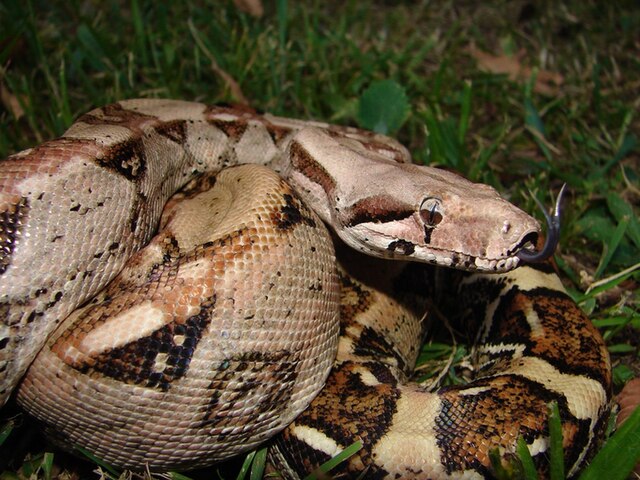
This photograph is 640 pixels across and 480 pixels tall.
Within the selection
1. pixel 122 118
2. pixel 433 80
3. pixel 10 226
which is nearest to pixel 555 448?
pixel 10 226

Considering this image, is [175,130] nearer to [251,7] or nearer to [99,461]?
[99,461]

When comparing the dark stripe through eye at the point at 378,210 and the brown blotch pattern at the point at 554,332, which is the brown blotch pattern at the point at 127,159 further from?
the brown blotch pattern at the point at 554,332

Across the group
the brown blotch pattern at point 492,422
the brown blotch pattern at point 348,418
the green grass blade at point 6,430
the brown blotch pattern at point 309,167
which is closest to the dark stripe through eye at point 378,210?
the brown blotch pattern at point 309,167

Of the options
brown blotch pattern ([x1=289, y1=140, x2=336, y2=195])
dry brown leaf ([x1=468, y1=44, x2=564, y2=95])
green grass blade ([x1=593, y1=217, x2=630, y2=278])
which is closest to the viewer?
brown blotch pattern ([x1=289, y1=140, x2=336, y2=195])

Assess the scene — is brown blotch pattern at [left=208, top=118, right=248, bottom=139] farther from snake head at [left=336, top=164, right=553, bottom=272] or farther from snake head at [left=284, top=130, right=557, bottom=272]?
snake head at [left=336, top=164, right=553, bottom=272]

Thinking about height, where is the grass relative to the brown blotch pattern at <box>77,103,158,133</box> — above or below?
below

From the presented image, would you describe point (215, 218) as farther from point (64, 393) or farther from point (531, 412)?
point (531, 412)

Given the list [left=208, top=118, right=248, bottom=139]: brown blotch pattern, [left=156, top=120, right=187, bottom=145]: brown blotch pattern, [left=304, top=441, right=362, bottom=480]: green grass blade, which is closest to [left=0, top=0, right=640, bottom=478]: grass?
[left=208, top=118, right=248, bottom=139]: brown blotch pattern

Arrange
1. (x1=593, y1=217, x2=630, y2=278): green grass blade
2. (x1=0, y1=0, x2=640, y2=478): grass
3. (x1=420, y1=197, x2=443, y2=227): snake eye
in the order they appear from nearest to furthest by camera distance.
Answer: (x1=420, y1=197, x2=443, y2=227): snake eye < (x1=593, y1=217, x2=630, y2=278): green grass blade < (x1=0, y1=0, x2=640, y2=478): grass

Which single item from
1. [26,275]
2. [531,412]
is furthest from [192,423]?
[531,412]
